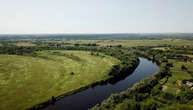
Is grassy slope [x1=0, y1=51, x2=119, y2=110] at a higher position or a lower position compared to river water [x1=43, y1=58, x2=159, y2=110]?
higher

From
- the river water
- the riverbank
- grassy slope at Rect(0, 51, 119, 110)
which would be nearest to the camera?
the river water

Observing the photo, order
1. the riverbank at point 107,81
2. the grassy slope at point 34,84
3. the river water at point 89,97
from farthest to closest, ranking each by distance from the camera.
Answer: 1. the grassy slope at point 34,84
2. the riverbank at point 107,81
3. the river water at point 89,97

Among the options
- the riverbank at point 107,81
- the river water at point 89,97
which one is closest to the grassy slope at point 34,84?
the riverbank at point 107,81

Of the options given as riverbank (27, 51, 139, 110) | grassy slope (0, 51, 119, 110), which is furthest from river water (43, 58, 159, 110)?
grassy slope (0, 51, 119, 110)

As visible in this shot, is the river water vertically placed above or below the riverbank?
below

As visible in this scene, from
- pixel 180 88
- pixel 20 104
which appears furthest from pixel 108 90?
pixel 20 104

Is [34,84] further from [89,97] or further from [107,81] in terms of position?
[107,81]

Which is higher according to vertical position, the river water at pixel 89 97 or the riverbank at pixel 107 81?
the riverbank at pixel 107 81

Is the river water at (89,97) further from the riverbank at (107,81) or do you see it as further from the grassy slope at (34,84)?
the grassy slope at (34,84)

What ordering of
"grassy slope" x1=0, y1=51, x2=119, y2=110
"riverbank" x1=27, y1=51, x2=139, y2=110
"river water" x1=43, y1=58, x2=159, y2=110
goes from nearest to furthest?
1. "river water" x1=43, y1=58, x2=159, y2=110
2. "riverbank" x1=27, y1=51, x2=139, y2=110
3. "grassy slope" x1=0, y1=51, x2=119, y2=110

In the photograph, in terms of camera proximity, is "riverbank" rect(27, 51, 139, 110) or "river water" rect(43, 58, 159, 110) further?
"riverbank" rect(27, 51, 139, 110)

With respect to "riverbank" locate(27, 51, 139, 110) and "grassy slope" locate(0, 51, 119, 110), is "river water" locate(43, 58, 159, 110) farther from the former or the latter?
"grassy slope" locate(0, 51, 119, 110)

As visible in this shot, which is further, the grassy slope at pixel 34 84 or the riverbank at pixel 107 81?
the grassy slope at pixel 34 84

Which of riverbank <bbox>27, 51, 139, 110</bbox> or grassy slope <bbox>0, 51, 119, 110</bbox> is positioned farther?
grassy slope <bbox>0, 51, 119, 110</bbox>
